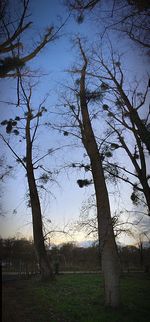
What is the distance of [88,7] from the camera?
6.31 metres

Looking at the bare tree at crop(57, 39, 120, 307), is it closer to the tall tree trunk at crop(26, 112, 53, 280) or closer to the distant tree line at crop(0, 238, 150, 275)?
the tall tree trunk at crop(26, 112, 53, 280)

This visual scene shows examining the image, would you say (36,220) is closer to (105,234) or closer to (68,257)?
(105,234)

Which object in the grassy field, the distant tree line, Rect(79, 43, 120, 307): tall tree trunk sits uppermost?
Rect(79, 43, 120, 307): tall tree trunk

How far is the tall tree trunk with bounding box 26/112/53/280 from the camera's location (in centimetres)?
1491

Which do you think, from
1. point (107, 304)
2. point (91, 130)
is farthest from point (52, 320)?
point (91, 130)

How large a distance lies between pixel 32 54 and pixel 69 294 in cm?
865

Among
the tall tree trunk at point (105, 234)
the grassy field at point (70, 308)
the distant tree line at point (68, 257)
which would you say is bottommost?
the distant tree line at point (68, 257)

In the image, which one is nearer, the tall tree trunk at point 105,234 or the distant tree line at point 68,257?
the tall tree trunk at point 105,234

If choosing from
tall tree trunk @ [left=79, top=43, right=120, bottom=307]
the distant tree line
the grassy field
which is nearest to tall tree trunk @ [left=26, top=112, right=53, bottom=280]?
the grassy field

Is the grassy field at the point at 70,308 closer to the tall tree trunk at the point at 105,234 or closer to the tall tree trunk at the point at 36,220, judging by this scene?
the tall tree trunk at the point at 105,234

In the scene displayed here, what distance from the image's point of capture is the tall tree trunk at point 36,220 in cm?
1491

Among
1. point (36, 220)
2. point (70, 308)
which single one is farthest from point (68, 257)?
point (70, 308)

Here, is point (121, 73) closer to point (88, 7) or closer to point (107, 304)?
point (88, 7)

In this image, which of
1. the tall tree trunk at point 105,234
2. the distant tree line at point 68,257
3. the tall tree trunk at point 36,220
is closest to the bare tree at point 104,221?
the tall tree trunk at point 105,234
